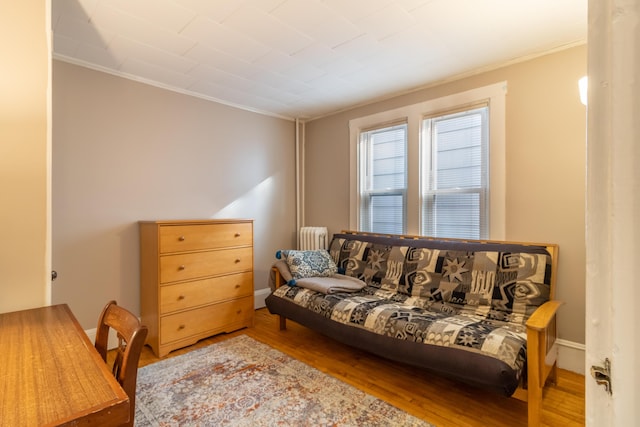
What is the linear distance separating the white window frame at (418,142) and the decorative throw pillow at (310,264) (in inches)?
24.3

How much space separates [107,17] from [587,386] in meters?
2.72

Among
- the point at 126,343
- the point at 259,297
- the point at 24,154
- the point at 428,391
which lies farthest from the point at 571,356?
the point at 24,154

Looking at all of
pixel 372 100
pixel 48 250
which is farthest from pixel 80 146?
pixel 372 100

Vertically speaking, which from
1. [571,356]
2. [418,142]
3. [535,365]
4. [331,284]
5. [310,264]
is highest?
[418,142]

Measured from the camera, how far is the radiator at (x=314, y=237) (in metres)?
3.79

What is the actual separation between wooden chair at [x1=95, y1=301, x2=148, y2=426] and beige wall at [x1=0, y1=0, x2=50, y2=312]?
468 millimetres

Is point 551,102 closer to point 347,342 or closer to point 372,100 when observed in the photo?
point 372,100

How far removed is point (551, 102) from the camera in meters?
2.36

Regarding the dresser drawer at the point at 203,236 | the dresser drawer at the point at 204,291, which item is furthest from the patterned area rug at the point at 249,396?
the dresser drawer at the point at 203,236

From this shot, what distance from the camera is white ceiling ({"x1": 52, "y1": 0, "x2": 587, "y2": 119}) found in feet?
6.19

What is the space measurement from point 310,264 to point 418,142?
1599 mm

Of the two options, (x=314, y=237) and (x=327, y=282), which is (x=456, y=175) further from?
(x=314, y=237)

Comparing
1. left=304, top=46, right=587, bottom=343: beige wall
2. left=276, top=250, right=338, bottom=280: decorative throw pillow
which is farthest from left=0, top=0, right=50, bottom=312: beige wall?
left=304, top=46, right=587, bottom=343: beige wall

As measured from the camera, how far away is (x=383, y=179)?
3.45m
